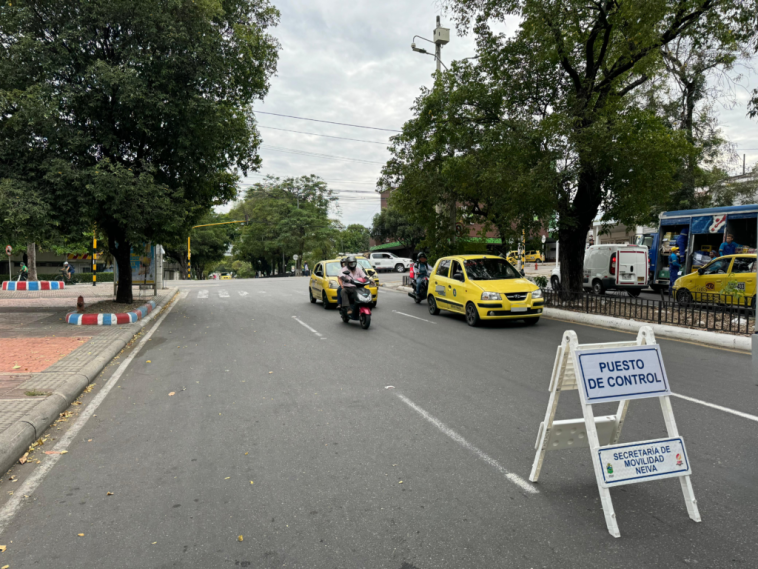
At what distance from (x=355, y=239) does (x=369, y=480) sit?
98926mm

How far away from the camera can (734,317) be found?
11.4m

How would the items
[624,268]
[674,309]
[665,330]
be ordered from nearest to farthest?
1. [665,330]
2. [674,309]
3. [624,268]

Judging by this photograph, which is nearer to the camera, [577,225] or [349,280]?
[349,280]

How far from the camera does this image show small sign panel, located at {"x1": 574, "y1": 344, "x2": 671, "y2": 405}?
11.4 ft

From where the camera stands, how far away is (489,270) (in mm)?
13375

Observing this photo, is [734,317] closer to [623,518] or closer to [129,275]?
[623,518]

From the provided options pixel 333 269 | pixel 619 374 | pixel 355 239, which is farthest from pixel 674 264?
pixel 355 239

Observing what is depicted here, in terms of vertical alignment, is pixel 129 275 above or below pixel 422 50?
below

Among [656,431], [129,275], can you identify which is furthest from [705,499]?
[129,275]

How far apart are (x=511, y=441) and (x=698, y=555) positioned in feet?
6.27

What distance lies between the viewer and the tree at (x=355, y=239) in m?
96.1

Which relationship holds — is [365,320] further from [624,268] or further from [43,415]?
[624,268]

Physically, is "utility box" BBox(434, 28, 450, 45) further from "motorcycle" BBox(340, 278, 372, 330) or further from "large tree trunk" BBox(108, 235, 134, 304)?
"large tree trunk" BBox(108, 235, 134, 304)

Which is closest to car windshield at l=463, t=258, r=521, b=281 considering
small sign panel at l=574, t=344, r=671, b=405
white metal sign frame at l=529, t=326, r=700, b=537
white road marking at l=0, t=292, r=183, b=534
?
white road marking at l=0, t=292, r=183, b=534
